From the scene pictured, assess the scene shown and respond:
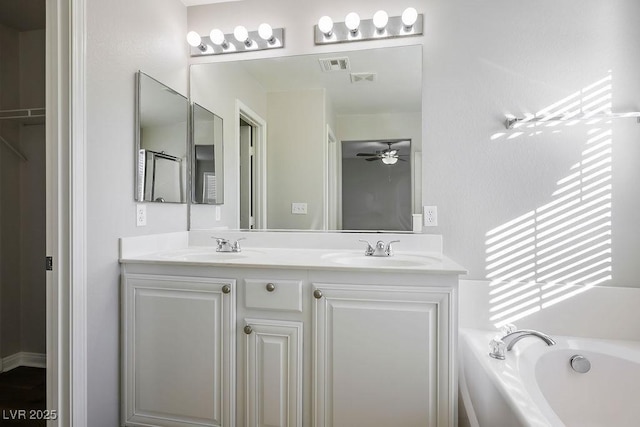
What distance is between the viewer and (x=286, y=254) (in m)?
1.92

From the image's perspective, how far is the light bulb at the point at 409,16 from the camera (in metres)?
1.94

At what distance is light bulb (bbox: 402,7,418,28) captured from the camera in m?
1.94

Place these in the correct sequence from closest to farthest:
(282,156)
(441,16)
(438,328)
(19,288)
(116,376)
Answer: (438,328) → (116,376) → (441,16) → (282,156) → (19,288)

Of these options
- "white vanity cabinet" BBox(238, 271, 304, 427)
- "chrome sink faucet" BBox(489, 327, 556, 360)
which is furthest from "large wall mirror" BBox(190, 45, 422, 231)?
"chrome sink faucet" BBox(489, 327, 556, 360)

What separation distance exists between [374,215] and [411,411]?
1023 millimetres

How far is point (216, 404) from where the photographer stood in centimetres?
160

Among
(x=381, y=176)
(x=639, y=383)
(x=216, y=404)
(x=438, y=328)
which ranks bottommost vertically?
(x=216, y=404)

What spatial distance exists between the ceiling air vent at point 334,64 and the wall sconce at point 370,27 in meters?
0.11

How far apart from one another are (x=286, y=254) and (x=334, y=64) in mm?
1170

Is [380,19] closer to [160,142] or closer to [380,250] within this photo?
[380,250]

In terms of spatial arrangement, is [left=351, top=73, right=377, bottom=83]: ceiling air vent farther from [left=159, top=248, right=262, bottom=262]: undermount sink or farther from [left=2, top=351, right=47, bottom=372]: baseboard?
[left=2, top=351, right=47, bottom=372]: baseboard

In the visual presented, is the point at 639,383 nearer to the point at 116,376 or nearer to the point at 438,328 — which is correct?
the point at 438,328

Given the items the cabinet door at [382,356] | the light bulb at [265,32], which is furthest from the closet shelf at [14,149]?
the cabinet door at [382,356]

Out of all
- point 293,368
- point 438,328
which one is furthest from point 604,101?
point 293,368
